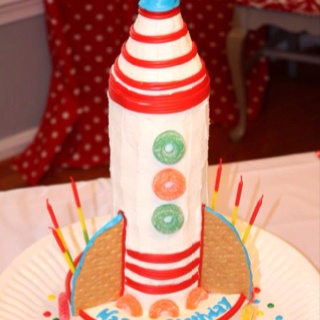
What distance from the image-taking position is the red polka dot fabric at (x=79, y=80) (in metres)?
2.55

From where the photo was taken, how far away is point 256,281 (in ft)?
3.31

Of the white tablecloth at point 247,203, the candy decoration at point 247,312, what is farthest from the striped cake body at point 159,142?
the white tablecloth at point 247,203

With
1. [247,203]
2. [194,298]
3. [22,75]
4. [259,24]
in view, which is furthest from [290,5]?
[194,298]

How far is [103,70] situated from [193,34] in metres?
0.43

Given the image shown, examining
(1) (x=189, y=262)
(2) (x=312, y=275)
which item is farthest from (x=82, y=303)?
(2) (x=312, y=275)

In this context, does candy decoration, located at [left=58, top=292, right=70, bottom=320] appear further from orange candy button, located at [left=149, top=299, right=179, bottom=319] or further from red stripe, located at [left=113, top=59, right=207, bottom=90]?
red stripe, located at [left=113, top=59, right=207, bottom=90]

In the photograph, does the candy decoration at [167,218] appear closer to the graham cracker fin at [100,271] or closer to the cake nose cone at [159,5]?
the graham cracker fin at [100,271]

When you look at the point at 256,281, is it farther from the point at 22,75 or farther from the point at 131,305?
the point at 22,75

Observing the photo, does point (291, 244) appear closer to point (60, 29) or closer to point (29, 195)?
point (29, 195)

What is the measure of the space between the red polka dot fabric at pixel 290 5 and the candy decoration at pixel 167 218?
1.75 meters

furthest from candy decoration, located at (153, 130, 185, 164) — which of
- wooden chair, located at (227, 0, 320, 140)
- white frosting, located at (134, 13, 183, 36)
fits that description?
wooden chair, located at (227, 0, 320, 140)

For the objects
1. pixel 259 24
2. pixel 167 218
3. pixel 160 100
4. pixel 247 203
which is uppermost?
pixel 160 100

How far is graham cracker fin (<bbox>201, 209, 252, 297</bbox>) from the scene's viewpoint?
880mm

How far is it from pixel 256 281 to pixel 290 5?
1.63 metres
